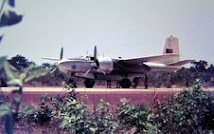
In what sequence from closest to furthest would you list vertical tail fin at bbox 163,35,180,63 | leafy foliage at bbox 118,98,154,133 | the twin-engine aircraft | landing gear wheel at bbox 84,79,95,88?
leafy foliage at bbox 118,98,154,133 < the twin-engine aircraft < landing gear wheel at bbox 84,79,95,88 < vertical tail fin at bbox 163,35,180,63

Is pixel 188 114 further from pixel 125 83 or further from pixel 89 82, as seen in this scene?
pixel 89 82

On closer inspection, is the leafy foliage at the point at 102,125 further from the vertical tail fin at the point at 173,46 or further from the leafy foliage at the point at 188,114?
the vertical tail fin at the point at 173,46

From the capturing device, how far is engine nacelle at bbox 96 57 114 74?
13.1m

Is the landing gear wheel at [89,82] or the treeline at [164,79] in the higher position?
the landing gear wheel at [89,82]

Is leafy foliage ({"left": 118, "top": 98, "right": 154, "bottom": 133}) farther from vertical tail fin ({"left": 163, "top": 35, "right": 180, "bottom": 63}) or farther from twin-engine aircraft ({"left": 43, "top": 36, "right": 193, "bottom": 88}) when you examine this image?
vertical tail fin ({"left": 163, "top": 35, "right": 180, "bottom": 63})

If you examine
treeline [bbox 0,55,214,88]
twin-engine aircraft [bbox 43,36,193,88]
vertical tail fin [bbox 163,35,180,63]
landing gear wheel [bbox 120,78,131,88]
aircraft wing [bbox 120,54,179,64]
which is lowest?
treeline [bbox 0,55,214,88]

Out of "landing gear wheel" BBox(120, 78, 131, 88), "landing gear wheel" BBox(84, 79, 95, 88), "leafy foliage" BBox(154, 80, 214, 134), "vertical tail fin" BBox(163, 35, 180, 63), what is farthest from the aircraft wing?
"leafy foliage" BBox(154, 80, 214, 134)

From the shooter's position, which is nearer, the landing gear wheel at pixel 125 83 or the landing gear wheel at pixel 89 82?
the landing gear wheel at pixel 125 83

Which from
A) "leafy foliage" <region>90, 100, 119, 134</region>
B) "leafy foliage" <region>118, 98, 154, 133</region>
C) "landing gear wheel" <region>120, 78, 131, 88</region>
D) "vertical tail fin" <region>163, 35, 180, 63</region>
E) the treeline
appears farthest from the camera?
"vertical tail fin" <region>163, 35, 180, 63</region>

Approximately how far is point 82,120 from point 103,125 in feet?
0.39

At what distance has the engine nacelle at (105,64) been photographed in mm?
13125

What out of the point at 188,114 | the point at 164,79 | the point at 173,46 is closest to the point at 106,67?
the point at 164,79

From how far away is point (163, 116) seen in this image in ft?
7.65

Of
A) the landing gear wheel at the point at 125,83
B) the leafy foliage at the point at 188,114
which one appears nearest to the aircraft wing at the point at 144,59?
the landing gear wheel at the point at 125,83
